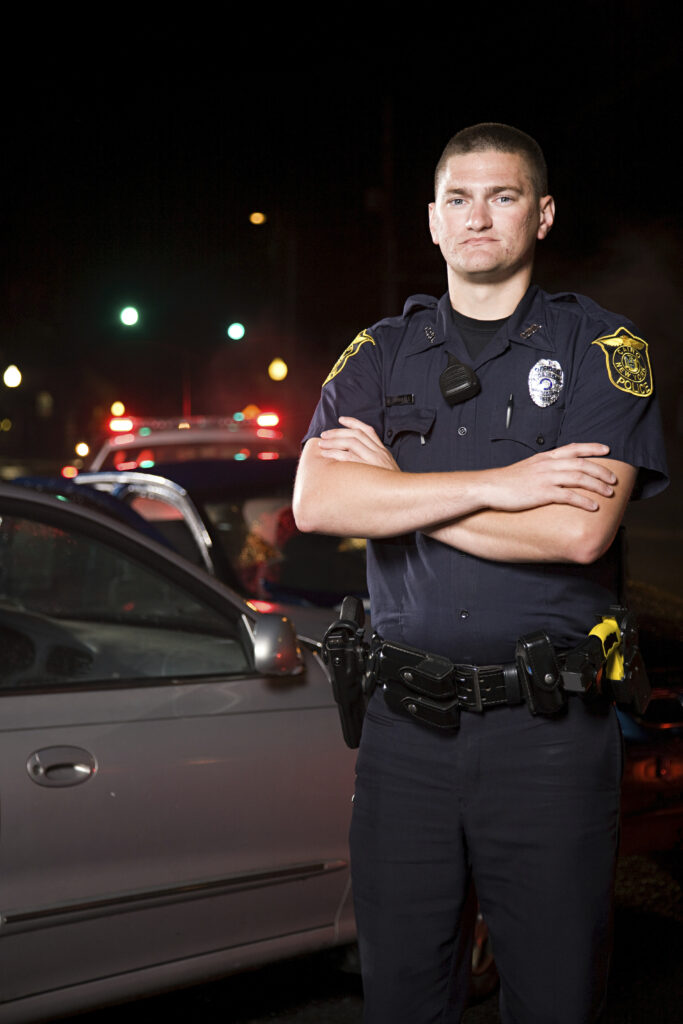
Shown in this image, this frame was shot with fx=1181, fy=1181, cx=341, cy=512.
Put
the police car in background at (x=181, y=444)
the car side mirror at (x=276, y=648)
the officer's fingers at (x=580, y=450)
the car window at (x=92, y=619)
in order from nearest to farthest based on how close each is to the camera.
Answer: the officer's fingers at (x=580, y=450)
the car side mirror at (x=276, y=648)
the car window at (x=92, y=619)
the police car in background at (x=181, y=444)

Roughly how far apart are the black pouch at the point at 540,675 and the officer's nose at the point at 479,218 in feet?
2.63

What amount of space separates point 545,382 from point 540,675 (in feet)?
1.92

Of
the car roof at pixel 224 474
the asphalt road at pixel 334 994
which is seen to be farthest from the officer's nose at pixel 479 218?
the car roof at pixel 224 474

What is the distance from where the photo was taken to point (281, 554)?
482 centimetres

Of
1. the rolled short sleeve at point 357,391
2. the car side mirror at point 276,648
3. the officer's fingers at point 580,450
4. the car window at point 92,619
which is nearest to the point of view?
the officer's fingers at point 580,450

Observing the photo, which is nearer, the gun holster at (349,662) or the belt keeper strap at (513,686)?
the belt keeper strap at (513,686)

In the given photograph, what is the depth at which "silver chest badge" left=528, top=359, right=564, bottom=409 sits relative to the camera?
92.0 inches

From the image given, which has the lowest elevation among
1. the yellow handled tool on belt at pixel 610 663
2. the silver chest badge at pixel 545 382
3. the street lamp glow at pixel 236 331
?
the yellow handled tool on belt at pixel 610 663

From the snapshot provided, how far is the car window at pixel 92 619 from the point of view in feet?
10.4

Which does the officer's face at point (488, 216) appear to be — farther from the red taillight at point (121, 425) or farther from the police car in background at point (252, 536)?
the red taillight at point (121, 425)

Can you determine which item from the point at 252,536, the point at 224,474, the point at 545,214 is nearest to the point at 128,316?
the point at 224,474

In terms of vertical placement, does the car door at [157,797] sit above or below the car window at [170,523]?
below

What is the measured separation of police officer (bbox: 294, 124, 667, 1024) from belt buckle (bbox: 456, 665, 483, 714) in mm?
24

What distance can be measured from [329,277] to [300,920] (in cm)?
3847
